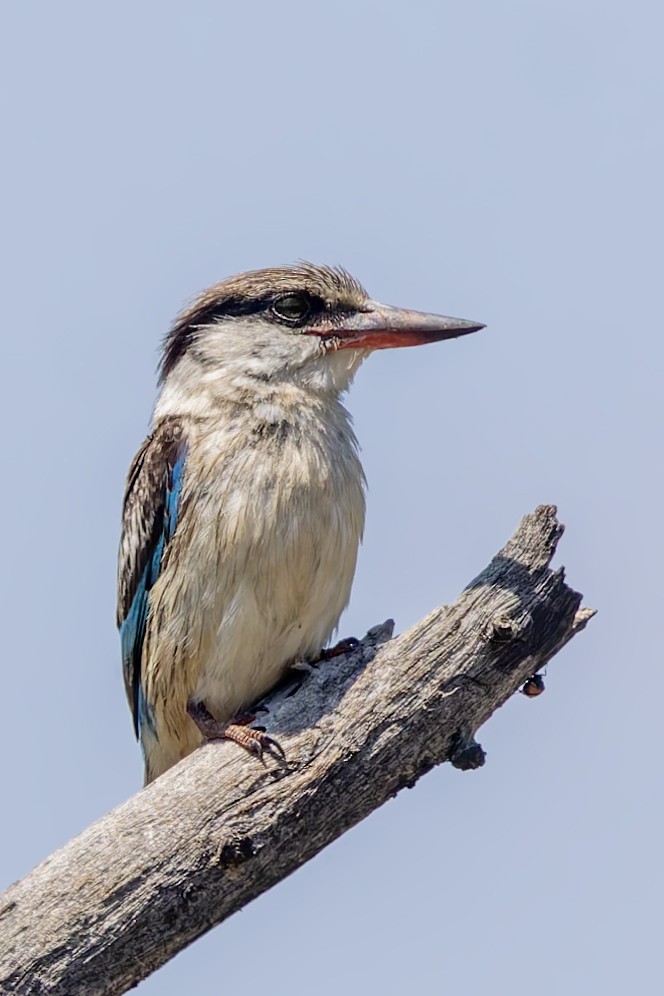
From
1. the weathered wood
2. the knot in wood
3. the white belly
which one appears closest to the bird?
the white belly

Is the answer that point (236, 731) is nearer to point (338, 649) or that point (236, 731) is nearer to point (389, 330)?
point (338, 649)

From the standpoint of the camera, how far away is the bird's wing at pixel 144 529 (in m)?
5.31

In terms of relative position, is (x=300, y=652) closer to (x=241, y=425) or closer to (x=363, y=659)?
(x=363, y=659)

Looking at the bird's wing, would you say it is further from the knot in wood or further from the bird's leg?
the knot in wood

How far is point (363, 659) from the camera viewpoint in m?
4.76

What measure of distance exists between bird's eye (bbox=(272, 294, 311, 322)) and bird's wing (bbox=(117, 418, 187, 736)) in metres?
0.68

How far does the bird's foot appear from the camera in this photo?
16.8 feet

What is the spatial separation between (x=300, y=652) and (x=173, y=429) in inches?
43.0

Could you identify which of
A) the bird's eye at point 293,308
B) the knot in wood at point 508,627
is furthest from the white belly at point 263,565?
the knot in wood at point 508,627

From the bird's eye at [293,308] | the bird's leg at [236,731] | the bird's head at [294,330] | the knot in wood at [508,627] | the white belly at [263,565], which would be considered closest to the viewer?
the knot in wood at [508,627]

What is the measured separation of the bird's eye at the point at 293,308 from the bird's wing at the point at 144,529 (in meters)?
0.68

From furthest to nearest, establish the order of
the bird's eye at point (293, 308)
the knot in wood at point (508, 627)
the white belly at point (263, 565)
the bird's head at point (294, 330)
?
the bird's eye at point (293, 308)
the bird's head at point (294, 330)
the white belly at point (263, 565)
the knot in wood at point (508, 627)

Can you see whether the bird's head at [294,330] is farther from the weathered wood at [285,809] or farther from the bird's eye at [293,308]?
the weathered wood at [285,809]

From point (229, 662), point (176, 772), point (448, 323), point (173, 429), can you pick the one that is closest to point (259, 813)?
point (176, 772)
